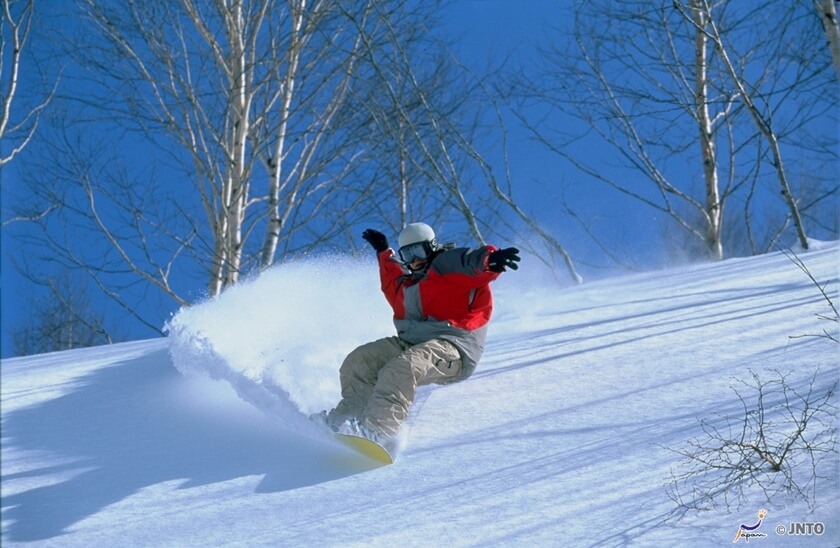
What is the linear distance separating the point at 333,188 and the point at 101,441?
6.66 metres

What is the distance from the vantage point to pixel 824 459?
280 centimetres

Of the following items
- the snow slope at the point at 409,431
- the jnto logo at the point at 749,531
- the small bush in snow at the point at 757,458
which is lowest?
the jnto logo at the point at 749,531

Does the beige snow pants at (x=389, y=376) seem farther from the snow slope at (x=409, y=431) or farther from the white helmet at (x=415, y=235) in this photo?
the white helmet at (x=415, y=235)

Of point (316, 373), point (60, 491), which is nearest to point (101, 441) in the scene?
point (60, 491)

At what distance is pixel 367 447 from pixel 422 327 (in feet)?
3.26

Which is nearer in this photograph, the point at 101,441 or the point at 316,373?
the point at 101,441

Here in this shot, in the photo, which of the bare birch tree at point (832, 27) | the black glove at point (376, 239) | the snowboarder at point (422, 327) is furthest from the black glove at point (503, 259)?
the bare birch tree at point (832, 27)

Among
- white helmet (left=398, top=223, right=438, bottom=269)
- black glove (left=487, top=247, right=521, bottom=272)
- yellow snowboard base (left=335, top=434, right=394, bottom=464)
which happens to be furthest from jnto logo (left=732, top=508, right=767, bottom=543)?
white helmet (left=398, top=223, right=438, bottom=269)

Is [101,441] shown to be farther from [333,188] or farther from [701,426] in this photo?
[333,188]

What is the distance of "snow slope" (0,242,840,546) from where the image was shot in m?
2.69

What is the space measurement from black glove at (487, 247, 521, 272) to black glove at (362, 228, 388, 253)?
100cm

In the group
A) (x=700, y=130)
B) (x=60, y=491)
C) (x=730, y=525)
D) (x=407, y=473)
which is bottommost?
(x=730, y=525)

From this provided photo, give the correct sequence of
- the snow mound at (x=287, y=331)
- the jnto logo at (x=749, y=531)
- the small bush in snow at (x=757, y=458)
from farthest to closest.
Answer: the snow mound at (x=287, y=331) < the small bush in snow at (x=757, y=458) < the jnto logo at (x=749, y=531)

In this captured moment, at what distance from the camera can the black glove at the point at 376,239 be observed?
478cm
